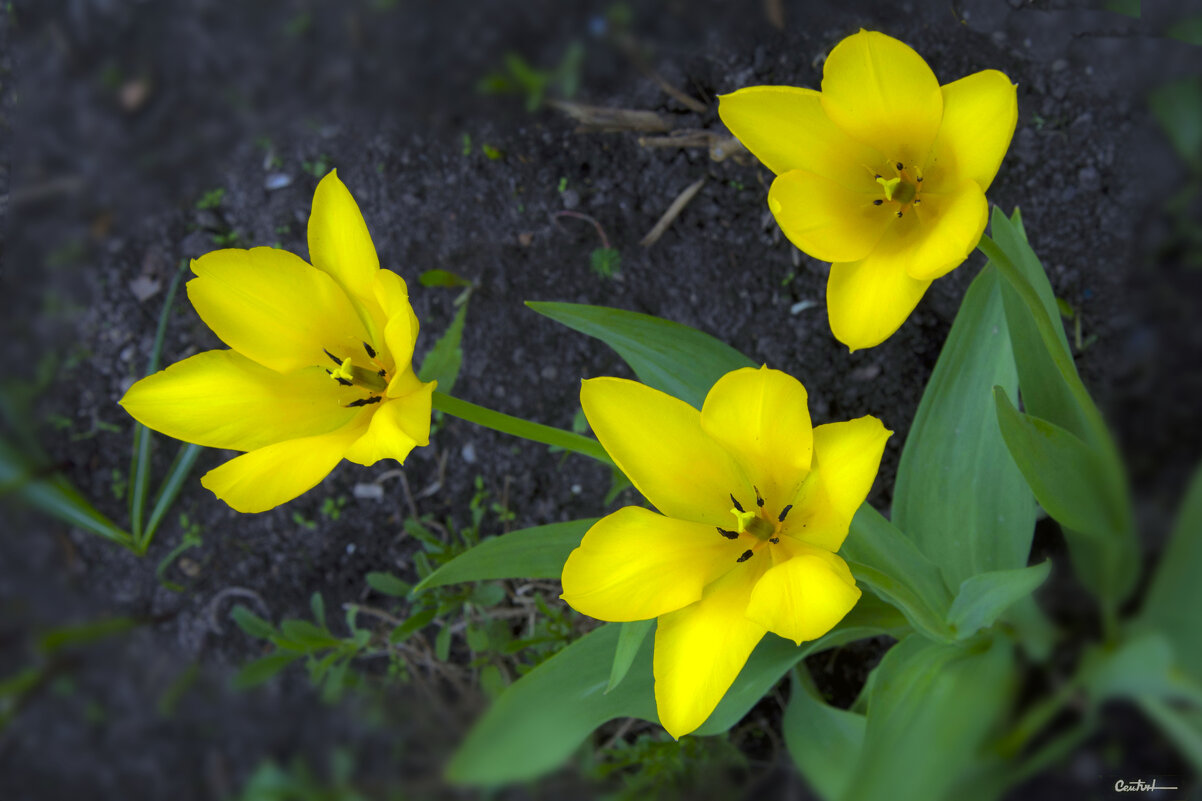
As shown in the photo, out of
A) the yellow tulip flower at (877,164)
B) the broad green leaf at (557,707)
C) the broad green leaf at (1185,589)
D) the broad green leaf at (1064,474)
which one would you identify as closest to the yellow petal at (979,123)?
the yellow tulip flower at (877,164)

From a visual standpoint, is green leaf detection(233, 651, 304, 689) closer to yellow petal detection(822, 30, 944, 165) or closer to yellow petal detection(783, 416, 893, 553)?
yellow petal detection(783, 416, 893, 553)

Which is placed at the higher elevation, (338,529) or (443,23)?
(443,23)

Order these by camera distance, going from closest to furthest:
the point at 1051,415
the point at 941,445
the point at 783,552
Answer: the point at 783,552, the point at 1051,415, the point at 941,445

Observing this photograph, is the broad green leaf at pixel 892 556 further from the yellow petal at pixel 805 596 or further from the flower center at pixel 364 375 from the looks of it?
the flower center at pixel 364 375

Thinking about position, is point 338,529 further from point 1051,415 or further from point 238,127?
point 1051,415

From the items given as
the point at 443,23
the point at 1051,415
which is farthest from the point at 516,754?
the point at 443,23

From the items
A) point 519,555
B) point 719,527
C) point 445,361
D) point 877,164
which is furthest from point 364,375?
point 877,164
